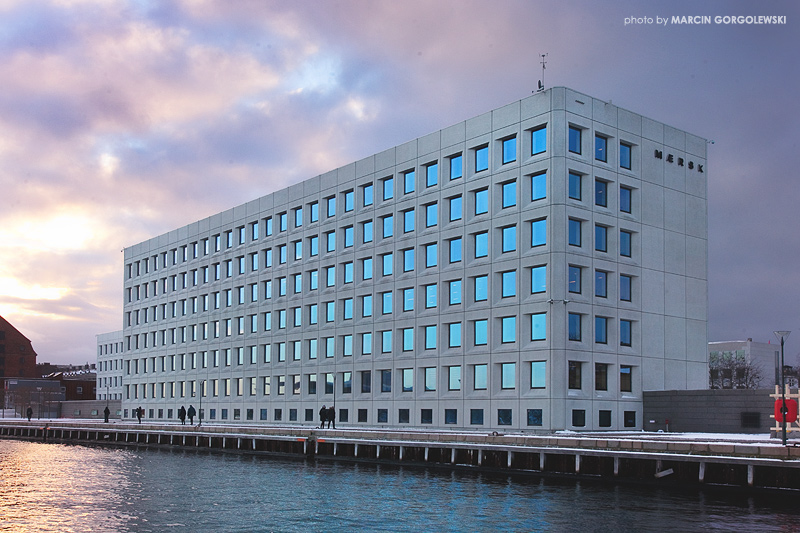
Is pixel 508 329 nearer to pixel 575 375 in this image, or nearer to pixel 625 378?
pixel 575 375

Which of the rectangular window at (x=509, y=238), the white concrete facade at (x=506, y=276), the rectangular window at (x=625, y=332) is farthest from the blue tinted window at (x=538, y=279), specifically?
the rectangular window at (x=625, y=332)

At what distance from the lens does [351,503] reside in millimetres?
34719

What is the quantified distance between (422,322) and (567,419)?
1509 centimetres

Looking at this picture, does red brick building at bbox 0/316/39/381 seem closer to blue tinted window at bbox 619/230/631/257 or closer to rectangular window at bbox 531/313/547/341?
rectangular window at bbox 531/313/547/341

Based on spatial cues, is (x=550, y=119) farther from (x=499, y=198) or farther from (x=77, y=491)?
(x=77, y=491)

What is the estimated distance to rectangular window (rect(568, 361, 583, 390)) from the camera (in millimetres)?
59594

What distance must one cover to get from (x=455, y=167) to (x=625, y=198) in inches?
502

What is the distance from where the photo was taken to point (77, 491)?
39344 mm

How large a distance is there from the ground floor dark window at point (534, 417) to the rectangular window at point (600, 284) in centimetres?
912

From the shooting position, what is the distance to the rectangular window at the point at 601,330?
61.4 m

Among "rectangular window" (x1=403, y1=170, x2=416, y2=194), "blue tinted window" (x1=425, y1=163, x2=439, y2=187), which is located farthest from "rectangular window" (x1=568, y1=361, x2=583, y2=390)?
"rectangular window" (x1=403, y1=170, x2=416, y2=194)

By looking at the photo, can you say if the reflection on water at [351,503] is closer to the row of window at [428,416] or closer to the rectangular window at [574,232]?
the row of window at [428,416]

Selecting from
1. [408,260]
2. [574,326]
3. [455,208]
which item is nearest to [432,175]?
[455,208]

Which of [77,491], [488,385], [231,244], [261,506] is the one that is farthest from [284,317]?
[261,506]
